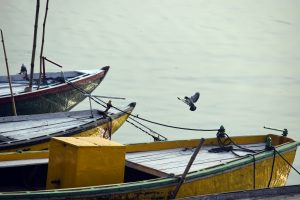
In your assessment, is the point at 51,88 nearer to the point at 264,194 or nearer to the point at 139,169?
the point at 139,169

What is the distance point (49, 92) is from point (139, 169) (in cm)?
809

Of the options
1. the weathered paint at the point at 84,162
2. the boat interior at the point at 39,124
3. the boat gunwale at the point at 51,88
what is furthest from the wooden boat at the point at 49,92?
the weathered paint at the point at 84,162

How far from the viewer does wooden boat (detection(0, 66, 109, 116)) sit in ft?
68.7

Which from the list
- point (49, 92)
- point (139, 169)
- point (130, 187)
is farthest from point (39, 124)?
point (130, 187)

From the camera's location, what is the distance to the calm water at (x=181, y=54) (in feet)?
101

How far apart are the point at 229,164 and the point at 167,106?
16212mm

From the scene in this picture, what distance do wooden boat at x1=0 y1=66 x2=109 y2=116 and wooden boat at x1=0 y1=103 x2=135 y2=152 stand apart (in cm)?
160

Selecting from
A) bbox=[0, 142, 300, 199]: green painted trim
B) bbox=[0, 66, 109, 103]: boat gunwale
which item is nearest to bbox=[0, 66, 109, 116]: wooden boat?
bbox=[0, 66, 109, 103]: boat gunwale

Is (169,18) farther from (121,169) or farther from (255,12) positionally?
(121,169)

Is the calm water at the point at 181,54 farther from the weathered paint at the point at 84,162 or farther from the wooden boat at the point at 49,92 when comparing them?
the weathered paint at the point at 84,162

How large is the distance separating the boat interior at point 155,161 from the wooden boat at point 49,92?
5.92 metres

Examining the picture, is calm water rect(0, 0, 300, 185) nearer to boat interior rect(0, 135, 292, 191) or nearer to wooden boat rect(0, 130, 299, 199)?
boat interior rect(0, 135, 292, 191)

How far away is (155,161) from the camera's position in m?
15.5

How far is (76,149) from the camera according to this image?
12797 mm
